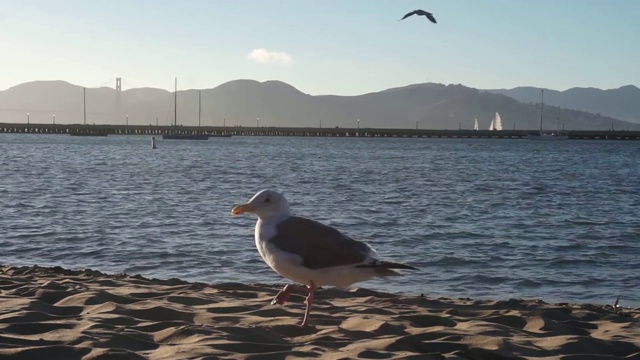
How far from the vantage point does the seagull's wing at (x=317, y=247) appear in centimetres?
557

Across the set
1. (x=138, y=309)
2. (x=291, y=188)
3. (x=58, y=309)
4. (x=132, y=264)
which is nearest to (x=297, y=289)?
(x=138, y=309)

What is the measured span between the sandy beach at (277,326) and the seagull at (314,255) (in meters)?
0.33

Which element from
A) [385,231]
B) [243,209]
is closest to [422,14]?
[385,231]

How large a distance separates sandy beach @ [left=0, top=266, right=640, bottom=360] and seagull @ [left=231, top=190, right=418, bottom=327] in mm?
327

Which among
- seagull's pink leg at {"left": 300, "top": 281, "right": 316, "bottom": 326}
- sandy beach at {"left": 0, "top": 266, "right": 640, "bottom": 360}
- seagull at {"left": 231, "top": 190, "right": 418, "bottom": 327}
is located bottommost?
sandy beach at {"left": 0, "top": 266, "right": 640, "bottom": 360}

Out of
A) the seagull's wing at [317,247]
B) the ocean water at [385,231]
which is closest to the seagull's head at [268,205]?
the seagull's wing at [317,247]

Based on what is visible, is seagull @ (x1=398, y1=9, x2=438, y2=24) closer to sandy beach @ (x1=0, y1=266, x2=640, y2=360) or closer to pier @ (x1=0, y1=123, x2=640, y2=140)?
sandy beach @ (x1=0, y1=266, x2=640, y2=360)

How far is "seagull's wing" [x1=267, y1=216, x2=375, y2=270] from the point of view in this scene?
557 cm

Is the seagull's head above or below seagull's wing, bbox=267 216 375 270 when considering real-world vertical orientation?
above

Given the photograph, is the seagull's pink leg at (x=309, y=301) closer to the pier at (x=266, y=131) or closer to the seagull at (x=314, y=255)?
the seagull at (x=314, y=255)

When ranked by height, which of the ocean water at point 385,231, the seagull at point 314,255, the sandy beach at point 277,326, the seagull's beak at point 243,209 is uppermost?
the seagull's beak at point 243,209

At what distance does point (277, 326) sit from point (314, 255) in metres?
0.52

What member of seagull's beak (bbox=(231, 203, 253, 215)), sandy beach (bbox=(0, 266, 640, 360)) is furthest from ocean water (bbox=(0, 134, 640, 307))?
seagull's beak (bbox=(231, 203, 253, 215))

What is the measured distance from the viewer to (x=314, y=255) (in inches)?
220
